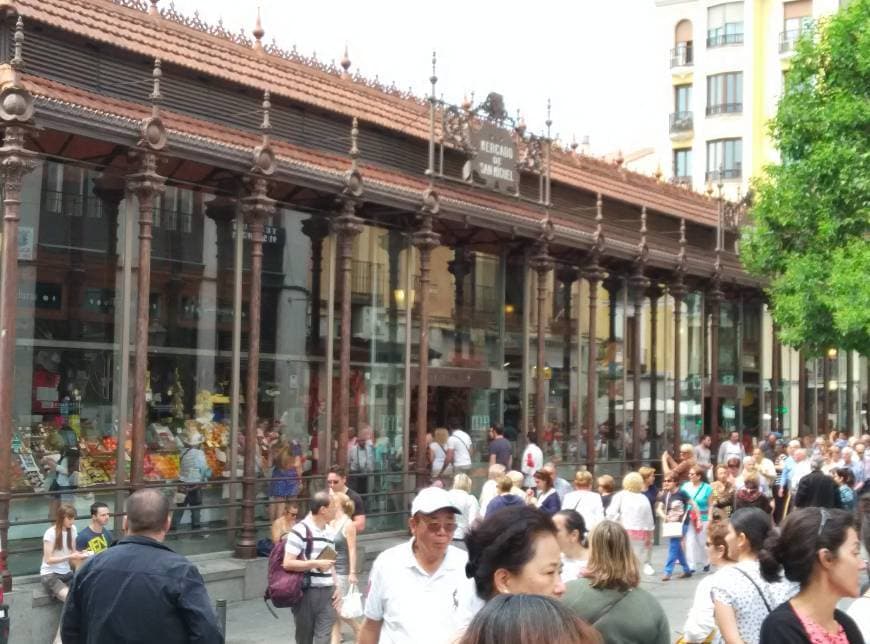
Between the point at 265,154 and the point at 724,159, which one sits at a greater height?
the point at 724,159

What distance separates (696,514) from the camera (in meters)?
19.2

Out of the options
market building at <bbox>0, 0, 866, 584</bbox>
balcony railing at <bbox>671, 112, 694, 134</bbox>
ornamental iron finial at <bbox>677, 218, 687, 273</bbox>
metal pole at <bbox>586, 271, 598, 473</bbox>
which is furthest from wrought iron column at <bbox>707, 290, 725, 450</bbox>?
balcony railing at <bbox>671, 112, 694, 134</bbox>

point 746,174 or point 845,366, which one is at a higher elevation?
point 746,174

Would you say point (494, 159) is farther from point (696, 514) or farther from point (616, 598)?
point (616, 598)

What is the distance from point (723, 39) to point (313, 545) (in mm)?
44836

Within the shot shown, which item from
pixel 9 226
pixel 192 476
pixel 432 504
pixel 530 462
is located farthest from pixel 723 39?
pixel 432 504

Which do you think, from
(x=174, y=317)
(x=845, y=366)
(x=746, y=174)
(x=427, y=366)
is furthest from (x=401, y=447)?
(x=746, y=174)

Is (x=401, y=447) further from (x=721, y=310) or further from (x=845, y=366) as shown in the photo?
(x=845, y=366)

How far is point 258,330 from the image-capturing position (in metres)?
17.8

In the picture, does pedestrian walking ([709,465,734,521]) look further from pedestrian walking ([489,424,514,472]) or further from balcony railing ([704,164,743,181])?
balcony railing ([704,164,743,181])

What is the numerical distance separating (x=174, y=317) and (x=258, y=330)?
46.8 inches

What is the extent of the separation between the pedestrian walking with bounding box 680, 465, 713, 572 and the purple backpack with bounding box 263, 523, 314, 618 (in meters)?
9.20

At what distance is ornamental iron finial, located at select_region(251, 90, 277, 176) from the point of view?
1703 centimetres

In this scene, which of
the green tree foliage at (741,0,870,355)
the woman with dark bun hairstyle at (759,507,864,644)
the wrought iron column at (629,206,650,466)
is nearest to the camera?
the woman with dark bun hairstyle at (759,507,864,644)
